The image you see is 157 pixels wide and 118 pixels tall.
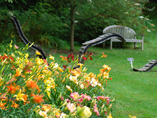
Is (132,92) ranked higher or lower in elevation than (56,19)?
lower

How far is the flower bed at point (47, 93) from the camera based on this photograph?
1417 millimetres

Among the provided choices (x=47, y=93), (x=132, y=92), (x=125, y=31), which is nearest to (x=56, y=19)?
(x=125, y=31)

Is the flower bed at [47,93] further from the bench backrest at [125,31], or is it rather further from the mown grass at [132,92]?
the bench backrest at [125,31]

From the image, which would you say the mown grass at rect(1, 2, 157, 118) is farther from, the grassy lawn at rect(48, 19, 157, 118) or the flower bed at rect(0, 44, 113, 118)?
the flower bed at rect(0, 44, 113, 118)

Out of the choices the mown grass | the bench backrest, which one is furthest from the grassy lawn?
the bench backrest

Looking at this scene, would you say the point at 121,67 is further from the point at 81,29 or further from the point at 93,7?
the point at 81,29

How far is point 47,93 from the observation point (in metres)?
1.77

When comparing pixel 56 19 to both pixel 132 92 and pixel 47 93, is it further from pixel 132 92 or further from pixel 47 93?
pixel 47 93

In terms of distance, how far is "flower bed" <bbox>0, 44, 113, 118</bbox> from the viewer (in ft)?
4.65

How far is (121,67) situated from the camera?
7461 millimetres

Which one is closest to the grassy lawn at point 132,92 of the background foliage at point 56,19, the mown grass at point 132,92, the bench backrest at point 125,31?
the mown grass at point 132,92

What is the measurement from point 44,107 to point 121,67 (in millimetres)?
6105

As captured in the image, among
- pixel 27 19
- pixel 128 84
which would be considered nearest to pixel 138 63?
pixel 128 84

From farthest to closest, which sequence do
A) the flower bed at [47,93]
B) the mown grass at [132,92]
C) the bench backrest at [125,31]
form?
the bench backrest at [125,31] < the mown grass at [132,92] < the flower bed at [47,93]
